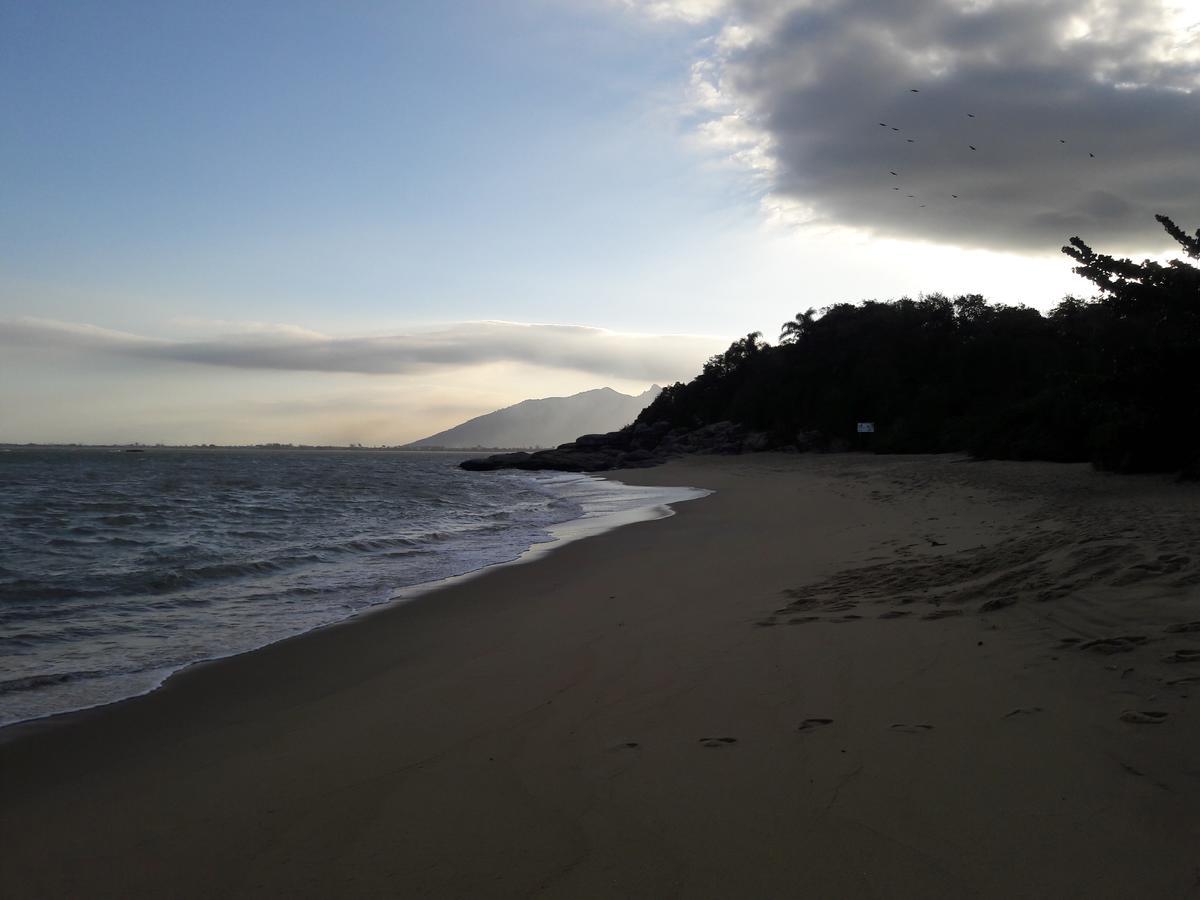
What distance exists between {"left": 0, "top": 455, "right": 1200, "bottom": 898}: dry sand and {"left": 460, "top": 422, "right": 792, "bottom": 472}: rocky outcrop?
44.5 metres

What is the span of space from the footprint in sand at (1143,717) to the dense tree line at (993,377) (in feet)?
32.8

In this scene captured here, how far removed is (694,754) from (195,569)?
9.38m

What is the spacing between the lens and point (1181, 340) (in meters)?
10.8

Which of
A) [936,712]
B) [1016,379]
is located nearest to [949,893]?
[936,712]

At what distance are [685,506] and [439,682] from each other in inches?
560

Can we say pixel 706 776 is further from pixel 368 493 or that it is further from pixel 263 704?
pixel 368 493

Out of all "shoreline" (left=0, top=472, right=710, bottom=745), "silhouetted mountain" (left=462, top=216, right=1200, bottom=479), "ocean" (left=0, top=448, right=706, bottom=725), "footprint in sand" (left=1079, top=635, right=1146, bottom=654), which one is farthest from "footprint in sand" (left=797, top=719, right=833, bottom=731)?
"silhouetted mountain" (left=462, top=216, right=1200, bottom=479)

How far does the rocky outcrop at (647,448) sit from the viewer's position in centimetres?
5253

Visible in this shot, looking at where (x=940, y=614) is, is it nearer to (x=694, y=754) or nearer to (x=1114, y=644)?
(x=1114, y=644)

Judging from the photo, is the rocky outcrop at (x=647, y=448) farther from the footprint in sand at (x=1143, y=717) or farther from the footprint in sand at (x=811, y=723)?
the footprint in sand at (x=1143, y=717)

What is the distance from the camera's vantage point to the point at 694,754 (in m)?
3.29

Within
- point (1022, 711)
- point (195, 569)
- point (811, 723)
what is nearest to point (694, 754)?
point (811, 723)

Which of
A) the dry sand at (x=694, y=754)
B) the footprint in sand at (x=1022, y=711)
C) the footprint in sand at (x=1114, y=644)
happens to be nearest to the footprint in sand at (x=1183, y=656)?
the dry sand at (x=694, y=754)

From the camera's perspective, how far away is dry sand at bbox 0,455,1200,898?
7.96ft
